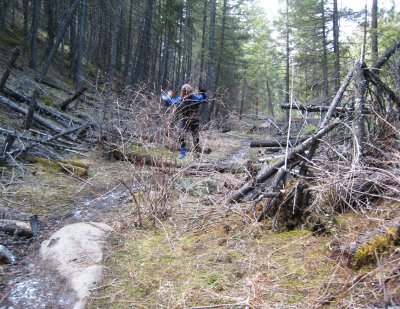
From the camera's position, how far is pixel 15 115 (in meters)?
8.69

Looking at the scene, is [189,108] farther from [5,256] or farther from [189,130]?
[5,256]

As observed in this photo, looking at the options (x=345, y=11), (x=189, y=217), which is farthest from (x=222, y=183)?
(x=345, y=11)

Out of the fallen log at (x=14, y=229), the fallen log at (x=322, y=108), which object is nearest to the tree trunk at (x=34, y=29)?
the fallen log at (x=14, y=229)

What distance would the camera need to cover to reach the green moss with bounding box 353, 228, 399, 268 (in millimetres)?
2688

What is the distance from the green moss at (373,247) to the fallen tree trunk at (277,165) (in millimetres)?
1436

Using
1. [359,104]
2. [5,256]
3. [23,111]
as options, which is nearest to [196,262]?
[5,256]

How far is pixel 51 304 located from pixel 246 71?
33217 mm

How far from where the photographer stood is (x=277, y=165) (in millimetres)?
4316

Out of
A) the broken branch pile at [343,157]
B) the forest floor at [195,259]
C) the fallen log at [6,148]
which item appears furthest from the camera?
the fallen log at [6,148]

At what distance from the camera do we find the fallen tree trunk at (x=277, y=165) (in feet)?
13.0

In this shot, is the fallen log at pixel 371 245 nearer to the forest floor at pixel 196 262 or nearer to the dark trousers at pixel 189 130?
the forest floor at pixel 196 262

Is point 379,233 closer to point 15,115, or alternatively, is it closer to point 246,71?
point 15,115

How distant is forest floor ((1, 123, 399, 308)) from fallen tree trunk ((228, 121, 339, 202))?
0.21 metres

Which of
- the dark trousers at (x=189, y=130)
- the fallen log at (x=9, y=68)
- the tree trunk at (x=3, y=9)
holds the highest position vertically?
the tree trunk at (x=3, y=9)
